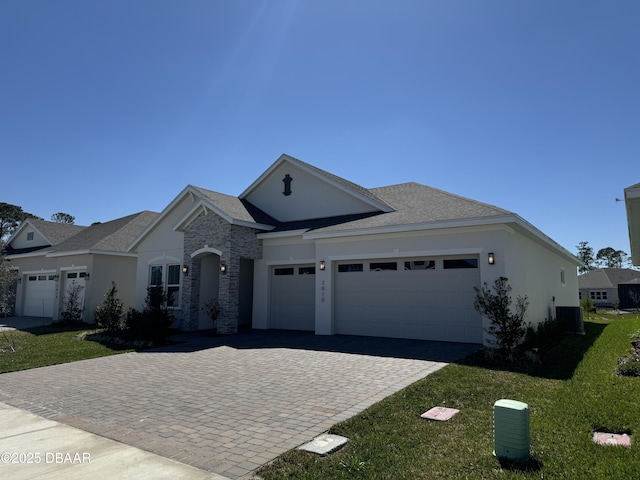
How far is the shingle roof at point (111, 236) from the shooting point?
22.2 metres

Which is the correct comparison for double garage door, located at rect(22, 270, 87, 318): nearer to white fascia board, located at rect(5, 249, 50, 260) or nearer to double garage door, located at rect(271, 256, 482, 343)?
white fascia board, located at rect(5, 249, 50, 260)

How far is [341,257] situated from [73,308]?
15574 millimetres

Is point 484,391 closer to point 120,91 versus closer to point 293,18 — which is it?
point 293,18

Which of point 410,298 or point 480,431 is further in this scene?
point 410,298

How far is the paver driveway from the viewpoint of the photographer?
201 inches

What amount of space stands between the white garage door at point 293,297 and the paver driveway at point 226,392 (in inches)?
125

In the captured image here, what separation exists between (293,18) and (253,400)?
31.8 ft

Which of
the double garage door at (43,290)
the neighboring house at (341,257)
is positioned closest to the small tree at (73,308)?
the double garage door at (43,290)

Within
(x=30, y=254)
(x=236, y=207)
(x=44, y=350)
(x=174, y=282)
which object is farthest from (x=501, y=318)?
(x=30, y=254)

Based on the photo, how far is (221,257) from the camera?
15945 mm

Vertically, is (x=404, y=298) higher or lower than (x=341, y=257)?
lower

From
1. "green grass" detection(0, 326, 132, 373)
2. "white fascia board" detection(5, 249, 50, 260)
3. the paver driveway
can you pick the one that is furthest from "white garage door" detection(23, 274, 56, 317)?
the paver driveway

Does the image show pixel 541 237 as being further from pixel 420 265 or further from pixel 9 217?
pixel 9 217

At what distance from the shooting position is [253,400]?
22.6 feet
